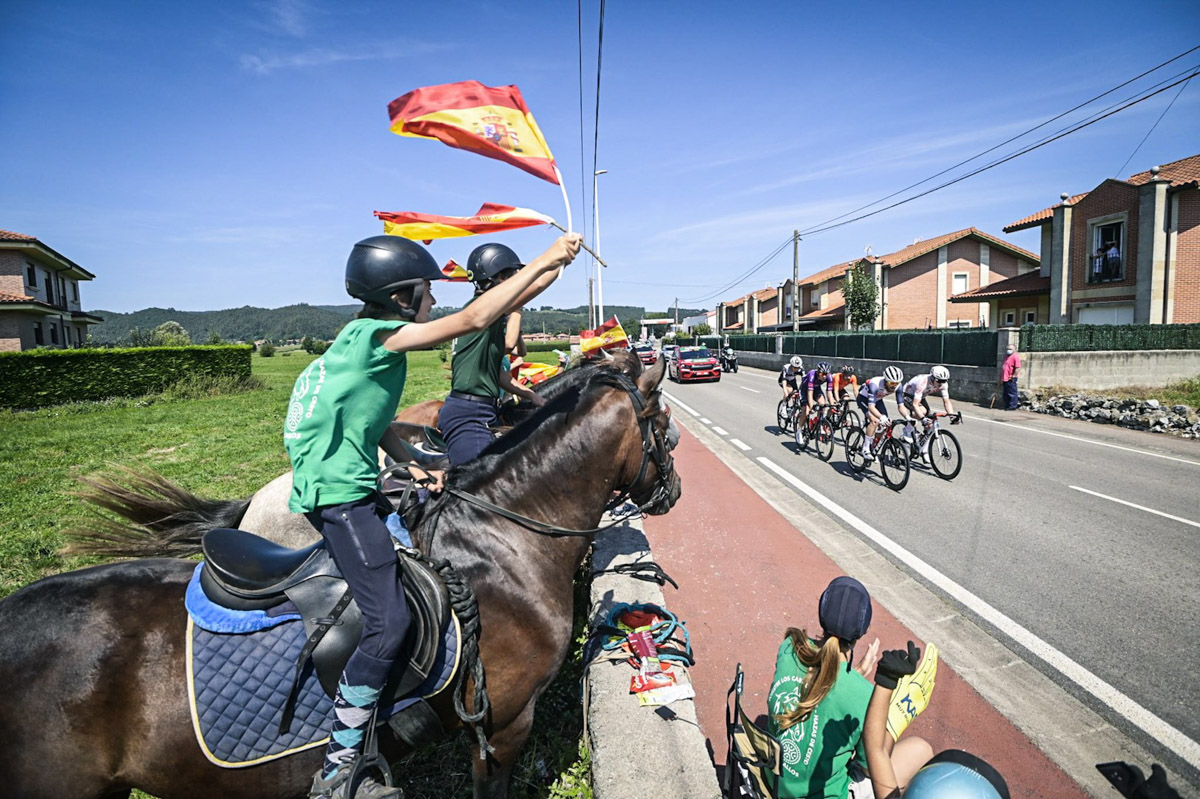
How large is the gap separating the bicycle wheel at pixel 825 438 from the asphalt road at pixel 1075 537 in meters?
0.23

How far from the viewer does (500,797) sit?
2.77 metres

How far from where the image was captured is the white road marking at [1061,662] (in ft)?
11.6

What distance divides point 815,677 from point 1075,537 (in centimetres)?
624

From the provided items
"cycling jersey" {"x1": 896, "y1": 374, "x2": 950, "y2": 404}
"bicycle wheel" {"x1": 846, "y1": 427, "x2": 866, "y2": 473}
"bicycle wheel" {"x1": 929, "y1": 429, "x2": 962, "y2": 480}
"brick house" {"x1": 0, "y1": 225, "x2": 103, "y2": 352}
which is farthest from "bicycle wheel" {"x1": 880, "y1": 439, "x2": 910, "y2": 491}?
"brick house" {"x1": 0, "y1": 225, "x2": 103, "y2": 352}

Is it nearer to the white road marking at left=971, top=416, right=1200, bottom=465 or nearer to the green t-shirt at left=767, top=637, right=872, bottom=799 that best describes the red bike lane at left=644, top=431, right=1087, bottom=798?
the green t-shirt at left=767, top=637, right=872, bottom=799

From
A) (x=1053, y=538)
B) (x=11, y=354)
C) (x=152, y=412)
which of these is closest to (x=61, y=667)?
(x=1053, y=538)

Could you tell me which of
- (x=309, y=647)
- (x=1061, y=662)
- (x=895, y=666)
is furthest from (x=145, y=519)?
(x=1061, y=662)

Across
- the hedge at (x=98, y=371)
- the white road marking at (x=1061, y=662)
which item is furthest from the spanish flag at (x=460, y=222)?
the hedge at (x=98, y=371)

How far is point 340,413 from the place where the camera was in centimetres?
225

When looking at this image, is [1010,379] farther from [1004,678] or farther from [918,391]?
[1004,678]

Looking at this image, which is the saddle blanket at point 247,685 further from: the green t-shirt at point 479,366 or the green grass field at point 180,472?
the green t-shirt at point 479,366

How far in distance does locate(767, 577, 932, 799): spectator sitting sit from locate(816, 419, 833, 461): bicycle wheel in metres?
9.89

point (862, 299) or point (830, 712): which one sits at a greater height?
point (862, 299)

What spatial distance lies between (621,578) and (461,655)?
2.98 m
